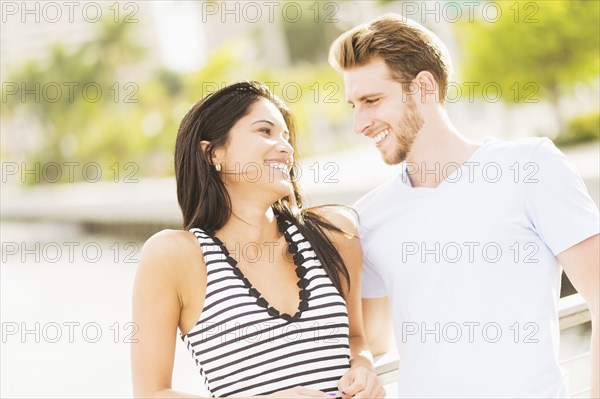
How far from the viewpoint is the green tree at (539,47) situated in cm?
1906

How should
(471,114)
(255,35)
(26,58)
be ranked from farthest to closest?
(255,35) → (26,58) → (471,114)

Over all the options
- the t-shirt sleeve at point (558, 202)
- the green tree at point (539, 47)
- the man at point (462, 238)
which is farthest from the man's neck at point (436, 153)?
the green tree at point (539, 47)

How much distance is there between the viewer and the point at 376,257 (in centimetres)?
224

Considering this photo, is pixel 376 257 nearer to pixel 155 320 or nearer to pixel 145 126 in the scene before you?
pixel 155 320

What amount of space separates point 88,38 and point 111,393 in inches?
1373

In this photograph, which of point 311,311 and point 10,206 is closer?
point 311,311

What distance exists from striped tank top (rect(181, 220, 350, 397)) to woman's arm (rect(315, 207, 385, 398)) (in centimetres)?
6

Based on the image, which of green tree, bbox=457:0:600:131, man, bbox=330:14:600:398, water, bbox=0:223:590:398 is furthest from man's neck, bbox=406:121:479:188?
green tree, bbox=457:0:600:131

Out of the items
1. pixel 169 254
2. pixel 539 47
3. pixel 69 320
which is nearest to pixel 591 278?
pixel 169 254

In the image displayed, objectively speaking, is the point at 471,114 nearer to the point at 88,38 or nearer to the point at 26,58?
the point at 88,38

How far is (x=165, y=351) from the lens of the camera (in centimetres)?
199

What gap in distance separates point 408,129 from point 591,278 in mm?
684

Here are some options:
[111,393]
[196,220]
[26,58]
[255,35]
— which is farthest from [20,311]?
[255,35]

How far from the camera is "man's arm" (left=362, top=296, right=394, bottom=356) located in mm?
2363
